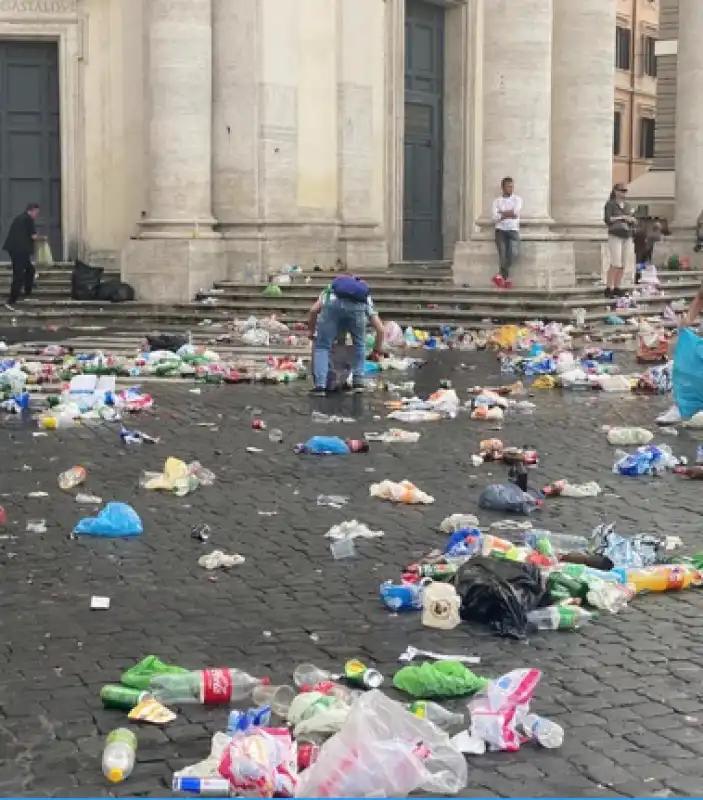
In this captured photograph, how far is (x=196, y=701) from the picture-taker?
4.88 metres

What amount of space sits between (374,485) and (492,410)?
3.11m

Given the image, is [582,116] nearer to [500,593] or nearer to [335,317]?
[335,317]

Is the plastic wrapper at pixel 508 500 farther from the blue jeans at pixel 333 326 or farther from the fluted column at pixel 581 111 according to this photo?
the fluted column at pixel 581 111

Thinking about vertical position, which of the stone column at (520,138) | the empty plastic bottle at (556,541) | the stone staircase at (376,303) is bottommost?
the empty plastic bottle at (556,541)

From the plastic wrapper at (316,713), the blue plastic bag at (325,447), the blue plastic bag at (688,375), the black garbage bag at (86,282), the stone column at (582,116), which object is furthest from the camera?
the stone column at (582,116)

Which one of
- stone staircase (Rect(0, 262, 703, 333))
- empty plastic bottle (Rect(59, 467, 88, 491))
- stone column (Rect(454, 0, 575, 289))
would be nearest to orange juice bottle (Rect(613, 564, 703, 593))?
empty plastic bottle (Rect(59, 467, 88, 491))

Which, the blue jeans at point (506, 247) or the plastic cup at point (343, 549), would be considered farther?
the blue jeans at point (506, 247)

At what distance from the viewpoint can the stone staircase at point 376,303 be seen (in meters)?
18.5

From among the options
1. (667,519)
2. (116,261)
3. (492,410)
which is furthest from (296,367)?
(116,261)

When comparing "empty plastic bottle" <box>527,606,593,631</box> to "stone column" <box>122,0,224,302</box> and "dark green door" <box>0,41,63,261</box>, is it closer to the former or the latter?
"stone column" <box>122,0,224,302</box>

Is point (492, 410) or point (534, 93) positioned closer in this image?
point (492, 410)

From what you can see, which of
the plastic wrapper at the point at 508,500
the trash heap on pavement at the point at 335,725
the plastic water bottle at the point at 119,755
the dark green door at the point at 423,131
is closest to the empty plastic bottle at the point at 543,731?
the trash heap on pavement at the point at 335,725

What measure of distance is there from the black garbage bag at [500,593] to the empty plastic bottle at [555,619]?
42mm

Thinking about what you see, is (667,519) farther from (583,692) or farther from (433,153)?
(433,153)
